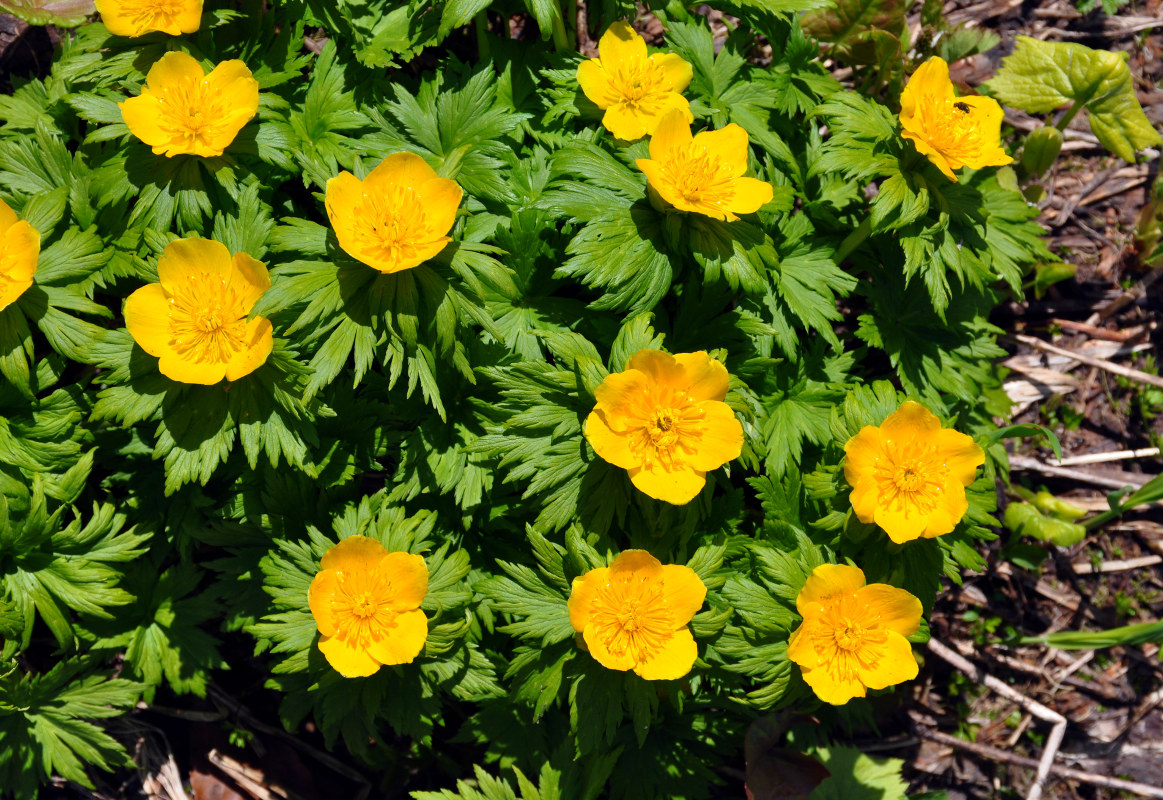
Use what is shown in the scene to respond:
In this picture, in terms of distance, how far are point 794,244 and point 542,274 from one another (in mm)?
1029

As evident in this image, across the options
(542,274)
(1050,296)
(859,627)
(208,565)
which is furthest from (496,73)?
(1050,296)

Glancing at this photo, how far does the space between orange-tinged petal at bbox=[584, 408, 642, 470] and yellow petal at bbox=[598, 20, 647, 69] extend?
144 centimetres

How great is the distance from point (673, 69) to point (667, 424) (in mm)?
1454

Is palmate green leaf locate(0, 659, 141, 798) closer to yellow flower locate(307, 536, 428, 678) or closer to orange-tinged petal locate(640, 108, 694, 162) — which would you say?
yellow flower locate(307, 536, 428, 678)

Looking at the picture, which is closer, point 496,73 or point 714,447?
point 714,447

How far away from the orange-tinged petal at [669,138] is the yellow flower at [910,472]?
3.71ft

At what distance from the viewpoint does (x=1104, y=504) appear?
179 inches

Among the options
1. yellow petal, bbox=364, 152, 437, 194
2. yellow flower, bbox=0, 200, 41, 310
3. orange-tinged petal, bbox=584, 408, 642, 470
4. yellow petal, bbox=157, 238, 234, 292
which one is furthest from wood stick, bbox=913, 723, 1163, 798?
yellow flower, bbox=0, 200, 41, 310

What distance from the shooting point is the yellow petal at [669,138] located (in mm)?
2953

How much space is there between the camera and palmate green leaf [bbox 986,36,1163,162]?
13.2 feet

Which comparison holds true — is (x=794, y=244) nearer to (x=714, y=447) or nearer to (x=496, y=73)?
(x=714, y=447)

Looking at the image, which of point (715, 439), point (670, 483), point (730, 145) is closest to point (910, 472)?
point (715, 439)

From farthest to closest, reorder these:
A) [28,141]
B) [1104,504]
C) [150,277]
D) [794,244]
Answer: [1104,504]
[794,244]
[28,141]
[150,277]

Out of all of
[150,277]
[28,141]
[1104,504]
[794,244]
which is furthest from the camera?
[1104,504]
